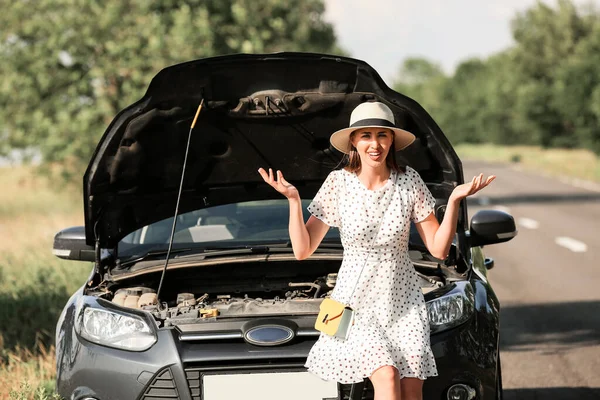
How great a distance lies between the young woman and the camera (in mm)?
A: 4340

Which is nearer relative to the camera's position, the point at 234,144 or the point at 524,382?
the point at 234,144

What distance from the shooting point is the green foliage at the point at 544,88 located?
61812mm

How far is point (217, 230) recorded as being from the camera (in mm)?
6480

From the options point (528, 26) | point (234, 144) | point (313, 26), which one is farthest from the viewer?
point (528, 26)

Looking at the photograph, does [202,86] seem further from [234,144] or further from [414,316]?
[414,316]

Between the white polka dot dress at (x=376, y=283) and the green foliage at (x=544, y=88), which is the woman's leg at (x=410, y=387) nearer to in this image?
the white polka dot dress at (x=376, y=283)

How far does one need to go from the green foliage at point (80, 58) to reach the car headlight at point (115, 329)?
1600 cm

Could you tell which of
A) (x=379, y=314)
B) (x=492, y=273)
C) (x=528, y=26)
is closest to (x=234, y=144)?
(x=379, y=314)

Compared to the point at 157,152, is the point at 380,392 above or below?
below

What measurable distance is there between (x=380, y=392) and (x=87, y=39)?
1795 cm

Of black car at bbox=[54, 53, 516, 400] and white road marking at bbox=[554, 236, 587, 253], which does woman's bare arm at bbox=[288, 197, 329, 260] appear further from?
white road marking at bbox=[554, 236, 587, 253]

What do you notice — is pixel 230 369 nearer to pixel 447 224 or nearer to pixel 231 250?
pixel 447 224

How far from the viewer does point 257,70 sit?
18.0 ft

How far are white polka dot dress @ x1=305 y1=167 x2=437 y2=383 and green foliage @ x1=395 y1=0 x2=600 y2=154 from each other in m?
48.1
